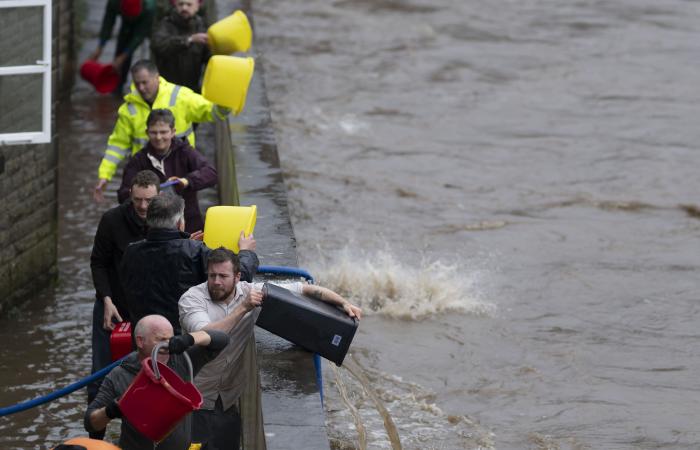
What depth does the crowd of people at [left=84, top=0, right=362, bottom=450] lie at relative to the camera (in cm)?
595

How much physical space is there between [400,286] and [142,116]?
11.0 ft

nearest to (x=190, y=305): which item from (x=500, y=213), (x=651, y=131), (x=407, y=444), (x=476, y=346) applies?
(x=407, y=444)

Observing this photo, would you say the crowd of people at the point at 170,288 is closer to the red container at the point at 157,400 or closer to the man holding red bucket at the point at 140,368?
the man holding red bucket at the point at 140,368

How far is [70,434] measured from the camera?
25.7ft

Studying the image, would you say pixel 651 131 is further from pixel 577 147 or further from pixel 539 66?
pixel 539 66

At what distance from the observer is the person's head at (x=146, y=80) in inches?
347

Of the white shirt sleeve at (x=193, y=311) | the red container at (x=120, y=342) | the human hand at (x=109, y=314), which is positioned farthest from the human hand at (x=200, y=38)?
the white shirt sleeve at (x=193, y=311)

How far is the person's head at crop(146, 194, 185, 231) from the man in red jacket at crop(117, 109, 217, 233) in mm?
1320

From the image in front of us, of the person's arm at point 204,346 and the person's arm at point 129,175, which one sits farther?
the person's arm at point 129,175

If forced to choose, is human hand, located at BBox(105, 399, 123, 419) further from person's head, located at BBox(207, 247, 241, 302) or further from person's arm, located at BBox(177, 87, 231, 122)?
person's arm, located at BBox(177, 87, 231, 122)

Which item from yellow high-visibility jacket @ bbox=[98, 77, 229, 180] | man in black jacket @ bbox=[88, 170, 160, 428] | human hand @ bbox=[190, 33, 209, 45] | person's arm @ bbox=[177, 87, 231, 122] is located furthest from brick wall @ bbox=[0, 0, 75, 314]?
human hand @ bbox=[190, 33, 209, 45]

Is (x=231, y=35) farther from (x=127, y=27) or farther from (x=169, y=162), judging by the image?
(x=169, y=162)

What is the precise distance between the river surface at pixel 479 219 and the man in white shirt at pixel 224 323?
1556mm

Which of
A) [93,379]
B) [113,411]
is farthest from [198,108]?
[113,411]
